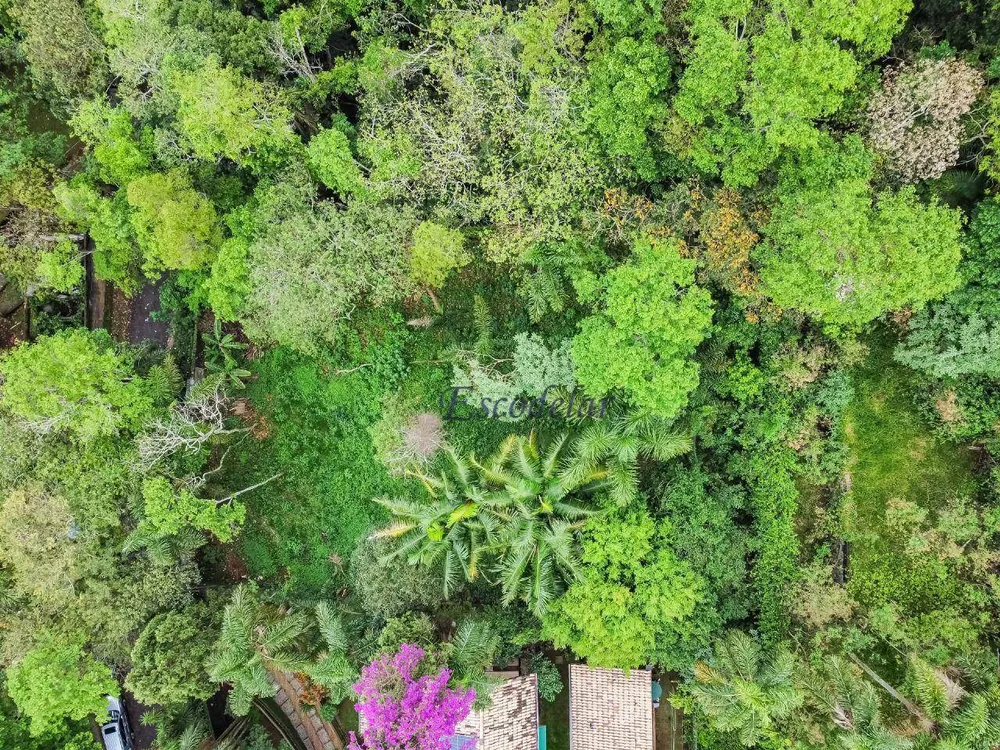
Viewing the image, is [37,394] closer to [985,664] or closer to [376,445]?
[376,445]

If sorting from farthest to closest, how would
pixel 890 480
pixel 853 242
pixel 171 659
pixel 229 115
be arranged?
pixel 890 480, pixel 171 659, pixel 229 115, pixel 853 242

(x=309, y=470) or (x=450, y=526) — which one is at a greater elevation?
(x=309, y=470)

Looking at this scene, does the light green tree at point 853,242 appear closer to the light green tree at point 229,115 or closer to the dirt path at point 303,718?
the light green tree at point 229,115

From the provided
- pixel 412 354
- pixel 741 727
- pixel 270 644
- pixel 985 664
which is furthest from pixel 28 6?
pixel 985 664

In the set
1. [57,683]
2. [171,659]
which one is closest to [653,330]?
[171,659]

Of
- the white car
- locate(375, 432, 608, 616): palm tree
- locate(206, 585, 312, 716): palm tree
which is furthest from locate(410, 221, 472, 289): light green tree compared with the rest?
the white car

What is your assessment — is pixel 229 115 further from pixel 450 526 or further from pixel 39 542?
pixel 39 542

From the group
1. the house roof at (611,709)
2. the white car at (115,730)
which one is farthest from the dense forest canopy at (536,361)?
the white car at (115,730)
